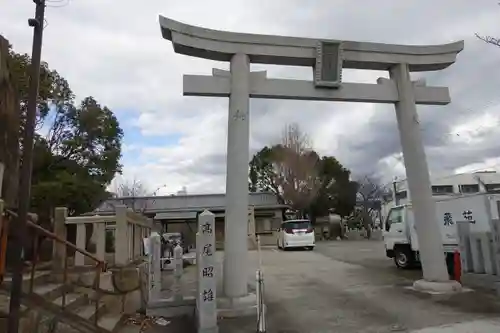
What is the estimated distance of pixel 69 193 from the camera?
13.1 m

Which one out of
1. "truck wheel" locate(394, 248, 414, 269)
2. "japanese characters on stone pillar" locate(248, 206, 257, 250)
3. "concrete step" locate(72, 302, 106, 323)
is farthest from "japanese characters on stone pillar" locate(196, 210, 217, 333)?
"japanese characters on stone pillar" locate(248, 206, 257, 250)

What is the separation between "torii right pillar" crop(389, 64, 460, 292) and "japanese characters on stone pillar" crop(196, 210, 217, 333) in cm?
521

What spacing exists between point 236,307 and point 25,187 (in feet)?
15.0

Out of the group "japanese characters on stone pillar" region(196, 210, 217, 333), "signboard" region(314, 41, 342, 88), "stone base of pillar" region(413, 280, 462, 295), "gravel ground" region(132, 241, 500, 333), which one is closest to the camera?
"japanese characters on stone pillar" region(196, 210, 217, 333)

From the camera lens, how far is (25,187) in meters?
4.38

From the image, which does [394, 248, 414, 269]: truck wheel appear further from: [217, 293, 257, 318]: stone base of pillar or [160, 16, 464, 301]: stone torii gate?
[217, 293, 257, 318]: stone base of pillar

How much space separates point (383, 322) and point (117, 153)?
12855mm

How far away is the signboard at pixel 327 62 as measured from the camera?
9117mm

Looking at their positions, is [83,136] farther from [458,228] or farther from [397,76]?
[458,228]

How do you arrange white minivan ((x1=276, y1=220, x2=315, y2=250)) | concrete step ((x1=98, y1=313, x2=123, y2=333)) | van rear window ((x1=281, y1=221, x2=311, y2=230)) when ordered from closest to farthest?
concrete step ((x1=98, y1=313, x2=123, y2=333)) < white minivan ((x1=276, y1=220, x2=315, y2=250)) < van rear window ((x1=281, y1=221, x2=311, y2=230))

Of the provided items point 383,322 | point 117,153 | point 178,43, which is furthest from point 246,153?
point 117,153

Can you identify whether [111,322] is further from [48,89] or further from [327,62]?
[48,89]

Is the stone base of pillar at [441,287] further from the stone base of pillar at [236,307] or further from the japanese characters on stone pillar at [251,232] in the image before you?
the japanese characters on stone pillar at [251,232]

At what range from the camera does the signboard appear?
359 inches
